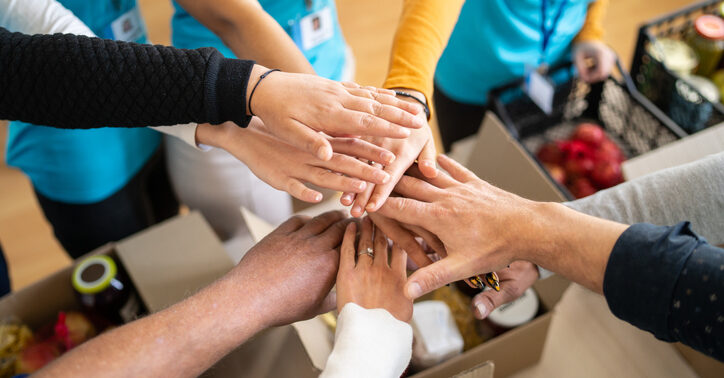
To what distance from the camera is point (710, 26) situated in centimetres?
147

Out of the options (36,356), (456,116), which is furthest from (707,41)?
(36,356)

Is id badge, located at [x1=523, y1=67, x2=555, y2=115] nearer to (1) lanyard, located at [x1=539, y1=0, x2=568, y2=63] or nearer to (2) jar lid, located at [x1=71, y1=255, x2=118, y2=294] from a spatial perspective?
(1) lanyard, located at [x1=539, y1=0, x2=568, y2=63]

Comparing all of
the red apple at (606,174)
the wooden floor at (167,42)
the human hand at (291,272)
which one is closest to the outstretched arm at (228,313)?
the human hand at (291,272)

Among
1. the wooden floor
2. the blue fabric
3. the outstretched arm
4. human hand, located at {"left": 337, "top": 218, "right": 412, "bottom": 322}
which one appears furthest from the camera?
the wooden floor

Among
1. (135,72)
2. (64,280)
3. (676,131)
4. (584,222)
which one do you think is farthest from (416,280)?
(676,131)

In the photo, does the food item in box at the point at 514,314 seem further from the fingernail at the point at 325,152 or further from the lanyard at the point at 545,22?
the lanyard at the point at 545,22

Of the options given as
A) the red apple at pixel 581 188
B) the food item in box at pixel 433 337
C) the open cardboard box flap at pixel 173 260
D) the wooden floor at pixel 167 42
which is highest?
the open cardboard box flap at pixel 173 260

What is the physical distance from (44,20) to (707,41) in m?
1.63

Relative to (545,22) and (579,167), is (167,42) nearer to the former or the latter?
(545,22)

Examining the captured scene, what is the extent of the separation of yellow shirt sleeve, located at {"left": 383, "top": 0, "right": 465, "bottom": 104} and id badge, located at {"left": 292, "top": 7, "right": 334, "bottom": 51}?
21 centimetres

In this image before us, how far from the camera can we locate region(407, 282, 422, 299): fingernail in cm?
82

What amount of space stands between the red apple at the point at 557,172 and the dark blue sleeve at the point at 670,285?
0.67 meters

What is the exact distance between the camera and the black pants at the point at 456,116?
1609 millimetres

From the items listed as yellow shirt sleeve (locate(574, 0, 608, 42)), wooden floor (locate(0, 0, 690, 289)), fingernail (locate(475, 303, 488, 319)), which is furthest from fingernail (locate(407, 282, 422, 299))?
wooden floor (locate(0, 0, 690, 289))
